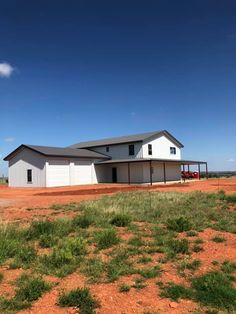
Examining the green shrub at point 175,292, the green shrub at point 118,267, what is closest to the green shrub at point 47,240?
the green shrub at point 118,267

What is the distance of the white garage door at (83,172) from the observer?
39.0 metres

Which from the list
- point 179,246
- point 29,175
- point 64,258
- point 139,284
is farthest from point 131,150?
point 139,284

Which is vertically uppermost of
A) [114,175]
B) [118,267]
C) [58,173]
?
[58,173]

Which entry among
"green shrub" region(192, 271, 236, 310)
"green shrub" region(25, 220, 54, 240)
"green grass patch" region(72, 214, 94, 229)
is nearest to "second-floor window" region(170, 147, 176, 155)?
"green grass patch" region(72, 214, 94, 229)

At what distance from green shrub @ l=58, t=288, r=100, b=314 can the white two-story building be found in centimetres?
2977

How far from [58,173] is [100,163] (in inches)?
272

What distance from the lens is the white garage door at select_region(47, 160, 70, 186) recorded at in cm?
3541

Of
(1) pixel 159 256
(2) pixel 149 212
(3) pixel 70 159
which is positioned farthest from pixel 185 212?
(3) pixel 70 159

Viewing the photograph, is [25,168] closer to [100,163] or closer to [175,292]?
[100,163]

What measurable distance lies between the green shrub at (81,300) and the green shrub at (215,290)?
1.59 meters

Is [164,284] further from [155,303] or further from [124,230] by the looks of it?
[124,230]

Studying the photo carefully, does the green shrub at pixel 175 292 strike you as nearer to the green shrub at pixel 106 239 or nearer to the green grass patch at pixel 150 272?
the green grass patch at pixel 150 272

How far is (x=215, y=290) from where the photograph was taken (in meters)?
5.16

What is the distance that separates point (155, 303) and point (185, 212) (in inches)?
303
